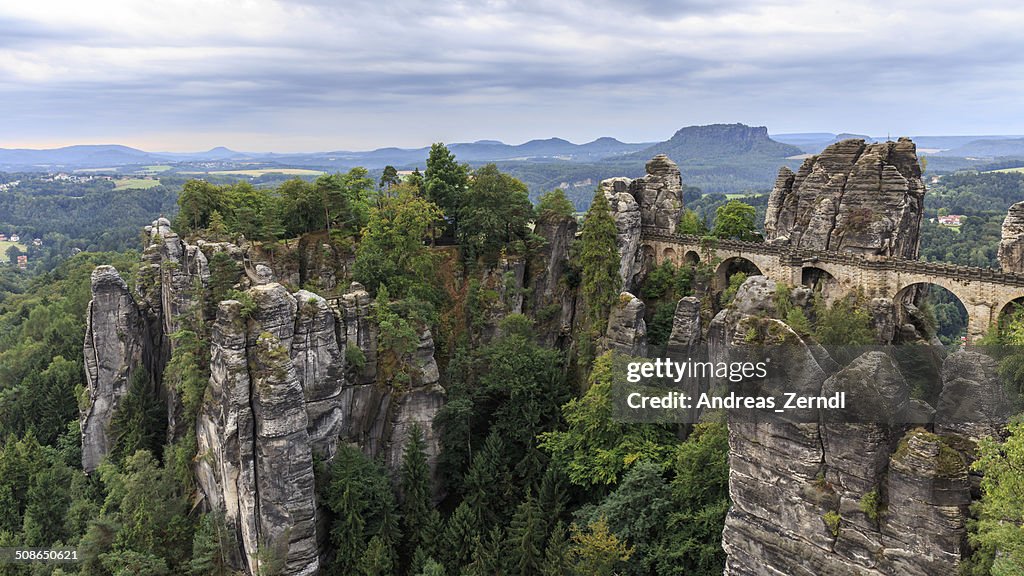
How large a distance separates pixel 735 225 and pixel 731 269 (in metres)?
5.93

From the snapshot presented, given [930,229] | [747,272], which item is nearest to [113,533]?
[747,272]

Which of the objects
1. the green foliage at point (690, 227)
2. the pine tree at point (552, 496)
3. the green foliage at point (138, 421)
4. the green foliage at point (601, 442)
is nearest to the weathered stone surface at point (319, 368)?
the pine tree at point (552, 496)

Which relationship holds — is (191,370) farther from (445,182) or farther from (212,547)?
(445,182)

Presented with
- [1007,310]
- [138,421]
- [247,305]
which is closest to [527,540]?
[247,305]

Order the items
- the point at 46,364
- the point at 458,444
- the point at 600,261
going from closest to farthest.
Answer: the point at 458,444 < the point at 600,261 < the point at 46,364

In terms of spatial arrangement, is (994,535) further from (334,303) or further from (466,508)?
(334,303)

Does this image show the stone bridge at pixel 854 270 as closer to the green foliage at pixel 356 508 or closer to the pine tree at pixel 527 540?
the pine tree at pixel 527 540

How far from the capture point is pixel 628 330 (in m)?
37.4

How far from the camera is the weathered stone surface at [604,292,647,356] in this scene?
37312 mm

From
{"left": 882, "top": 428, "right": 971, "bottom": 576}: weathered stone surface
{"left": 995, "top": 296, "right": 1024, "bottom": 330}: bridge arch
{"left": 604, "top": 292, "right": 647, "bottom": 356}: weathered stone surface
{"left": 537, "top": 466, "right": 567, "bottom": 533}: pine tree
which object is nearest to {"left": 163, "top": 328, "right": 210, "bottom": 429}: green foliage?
{"left": 537, "top": 466, "right": 567, "bottom": 533}: pine tree

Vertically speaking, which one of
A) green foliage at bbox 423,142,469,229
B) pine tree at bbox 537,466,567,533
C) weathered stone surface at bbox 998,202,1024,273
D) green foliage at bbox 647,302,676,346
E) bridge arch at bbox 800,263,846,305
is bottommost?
pine tree at bbox 537,466,567,533

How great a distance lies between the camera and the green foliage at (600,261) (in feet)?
140

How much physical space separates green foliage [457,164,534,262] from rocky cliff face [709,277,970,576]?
2829cm

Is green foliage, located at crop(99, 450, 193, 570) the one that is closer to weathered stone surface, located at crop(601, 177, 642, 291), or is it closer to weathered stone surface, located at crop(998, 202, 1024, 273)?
weathered stone surface, located at crop(601, 177, 642, 291)
